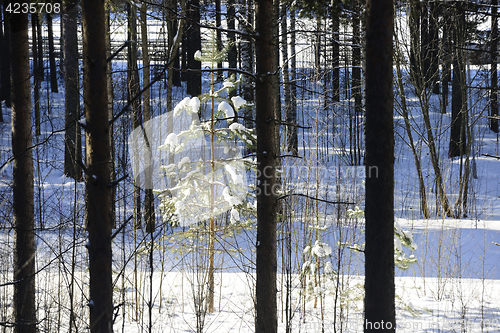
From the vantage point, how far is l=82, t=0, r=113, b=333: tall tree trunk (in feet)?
10.1

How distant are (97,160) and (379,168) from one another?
97.3 inches

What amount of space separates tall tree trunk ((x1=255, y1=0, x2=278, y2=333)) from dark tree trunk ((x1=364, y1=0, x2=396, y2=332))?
1.08 meters

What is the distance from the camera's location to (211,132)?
24.0 feet

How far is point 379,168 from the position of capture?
382 cm

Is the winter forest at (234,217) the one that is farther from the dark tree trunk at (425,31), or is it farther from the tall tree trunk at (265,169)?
the dark tree trunk at (425,31)

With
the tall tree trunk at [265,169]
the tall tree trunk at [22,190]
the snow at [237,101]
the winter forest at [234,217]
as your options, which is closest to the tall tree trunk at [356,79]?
the winter forest at [234,217]

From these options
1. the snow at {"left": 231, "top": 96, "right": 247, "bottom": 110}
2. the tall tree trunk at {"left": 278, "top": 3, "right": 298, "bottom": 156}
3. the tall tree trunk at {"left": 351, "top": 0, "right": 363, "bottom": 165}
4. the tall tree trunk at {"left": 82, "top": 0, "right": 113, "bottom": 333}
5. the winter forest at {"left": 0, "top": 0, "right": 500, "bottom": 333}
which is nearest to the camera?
the tall tree trunk at {"left": 82, "top": 0, "right": 113, "bottom": 333}

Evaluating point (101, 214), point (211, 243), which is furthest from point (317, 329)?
point (101, 214)

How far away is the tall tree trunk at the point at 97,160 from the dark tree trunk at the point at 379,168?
7.66 feet

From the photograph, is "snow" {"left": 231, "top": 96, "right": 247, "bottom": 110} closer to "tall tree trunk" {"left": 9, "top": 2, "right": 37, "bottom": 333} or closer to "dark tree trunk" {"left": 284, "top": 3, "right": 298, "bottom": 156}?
"dark tree trunk" {"left": 284, "top": 3, "right": 298, "bottom": 156}

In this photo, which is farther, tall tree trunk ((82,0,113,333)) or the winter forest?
the winter forest

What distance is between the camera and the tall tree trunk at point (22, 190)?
4.93m

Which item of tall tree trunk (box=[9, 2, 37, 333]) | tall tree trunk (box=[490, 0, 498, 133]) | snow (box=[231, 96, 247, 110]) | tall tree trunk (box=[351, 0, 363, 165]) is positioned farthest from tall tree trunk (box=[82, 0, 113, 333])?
tall tree trunk (box=[351, 0, 363, 165])

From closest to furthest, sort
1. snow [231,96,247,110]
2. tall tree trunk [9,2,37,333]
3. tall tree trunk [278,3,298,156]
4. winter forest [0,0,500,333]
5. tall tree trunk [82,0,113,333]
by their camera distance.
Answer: tall tree trunk [82,0,113,333]
winter forest [0,0,500,333]
tall tree trunk [9,2,37,333]
tall tree trunk [278,3,298,156]
snow [231,96,247,110]
